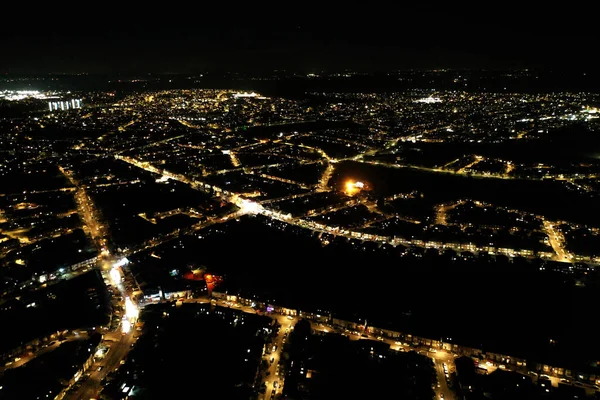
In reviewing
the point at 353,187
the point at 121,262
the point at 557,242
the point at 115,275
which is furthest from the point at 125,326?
the point at 557,242

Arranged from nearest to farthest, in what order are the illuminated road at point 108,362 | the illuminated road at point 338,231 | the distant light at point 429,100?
the illuminated road at point 108,362 < the illuminated road at point 338,231 < the distant light at point 429,100

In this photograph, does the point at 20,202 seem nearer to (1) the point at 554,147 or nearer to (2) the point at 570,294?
(2) the point at 570,294

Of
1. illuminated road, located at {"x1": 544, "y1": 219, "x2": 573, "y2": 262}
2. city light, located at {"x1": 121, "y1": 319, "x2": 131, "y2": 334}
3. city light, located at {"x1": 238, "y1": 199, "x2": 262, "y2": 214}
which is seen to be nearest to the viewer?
city light, located at {"x1": 121, "y1": 319, "x2": 131, "y2": 334}

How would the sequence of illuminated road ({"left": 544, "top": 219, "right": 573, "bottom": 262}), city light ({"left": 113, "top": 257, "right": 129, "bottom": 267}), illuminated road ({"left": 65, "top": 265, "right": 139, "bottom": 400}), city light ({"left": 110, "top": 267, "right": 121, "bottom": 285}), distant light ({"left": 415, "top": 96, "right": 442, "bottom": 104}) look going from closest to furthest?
1. illuminated road ({"left": 65, "top": 265, "right": 139, "bottom": 400})
2. city light ({"left": 110, "top": 267, "right": 121, "bottom": 285})
3. city light ({"left": 113, "top": 257, "right": 129, "bottom": 267})
4. illuminated road ({"left": 544, "top": 219, "right": 573, "bottom": 262})
5. distant light ({"left": 415, "top": 96, "right": 442, "bottom": 104})

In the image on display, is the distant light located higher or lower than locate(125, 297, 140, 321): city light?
lower

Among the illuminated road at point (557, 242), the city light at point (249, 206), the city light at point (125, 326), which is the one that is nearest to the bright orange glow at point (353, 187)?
the city light at point (249, 206)

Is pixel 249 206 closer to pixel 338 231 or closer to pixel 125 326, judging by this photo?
pixel 338 231

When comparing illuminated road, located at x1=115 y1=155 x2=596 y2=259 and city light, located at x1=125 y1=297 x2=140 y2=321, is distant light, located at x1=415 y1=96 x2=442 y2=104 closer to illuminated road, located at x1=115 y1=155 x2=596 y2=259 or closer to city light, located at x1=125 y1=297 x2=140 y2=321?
illuminated road, located at x1=115 y1=155 x2=596 y2=259

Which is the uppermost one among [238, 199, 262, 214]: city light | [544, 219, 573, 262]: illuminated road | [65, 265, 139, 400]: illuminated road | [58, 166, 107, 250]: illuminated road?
[544, 219, 573, 262]: illuminated road

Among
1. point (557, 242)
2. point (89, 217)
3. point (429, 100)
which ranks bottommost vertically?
point (429, 100)

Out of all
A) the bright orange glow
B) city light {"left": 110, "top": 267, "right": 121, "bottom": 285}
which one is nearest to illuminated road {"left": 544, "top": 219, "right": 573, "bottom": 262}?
the bright orange glow

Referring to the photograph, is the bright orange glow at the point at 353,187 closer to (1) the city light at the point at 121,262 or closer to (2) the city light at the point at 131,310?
(1) the city light at the point at 121,262

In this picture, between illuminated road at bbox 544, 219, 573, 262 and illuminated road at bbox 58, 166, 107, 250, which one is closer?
illuminated road at bbox 544, 219, 573, 262
